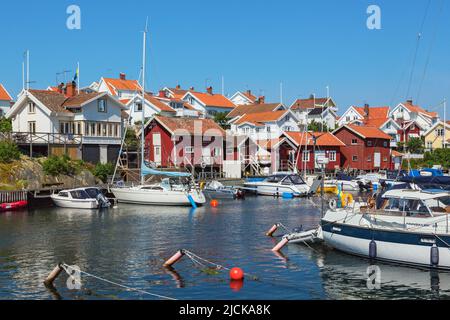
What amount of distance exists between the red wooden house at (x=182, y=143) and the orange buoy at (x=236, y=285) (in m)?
53.7

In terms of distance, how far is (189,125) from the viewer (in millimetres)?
82625

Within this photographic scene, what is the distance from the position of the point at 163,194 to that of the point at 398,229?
2973 cm

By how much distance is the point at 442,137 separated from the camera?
115 metres

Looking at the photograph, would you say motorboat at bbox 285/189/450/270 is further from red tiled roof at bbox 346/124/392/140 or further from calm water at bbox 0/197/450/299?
red tiled roof at bbox 346/124/392/140

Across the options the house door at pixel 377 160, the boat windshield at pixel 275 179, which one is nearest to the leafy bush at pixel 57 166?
the boat windshield at pixel 275 179

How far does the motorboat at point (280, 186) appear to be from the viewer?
6488 centimetres

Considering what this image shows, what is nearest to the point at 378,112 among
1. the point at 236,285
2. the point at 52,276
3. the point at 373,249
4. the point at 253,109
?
the point at 253,109

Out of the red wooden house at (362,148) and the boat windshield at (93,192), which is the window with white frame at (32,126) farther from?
the red wooden house at (362,148)

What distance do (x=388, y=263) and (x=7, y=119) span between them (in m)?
57.8

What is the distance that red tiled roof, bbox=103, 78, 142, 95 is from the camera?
393 ft

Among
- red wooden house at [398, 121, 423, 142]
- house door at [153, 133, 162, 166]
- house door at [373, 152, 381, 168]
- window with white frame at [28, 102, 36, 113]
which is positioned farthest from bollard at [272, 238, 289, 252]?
red wooden house at [398, 121, 423, 142]

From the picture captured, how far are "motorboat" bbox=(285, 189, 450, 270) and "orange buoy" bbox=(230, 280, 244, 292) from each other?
729 cm

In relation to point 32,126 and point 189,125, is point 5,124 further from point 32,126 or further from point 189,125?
point 189,125
